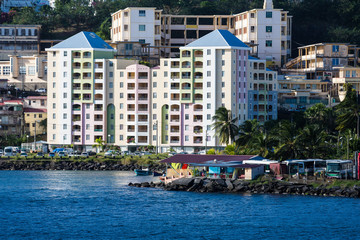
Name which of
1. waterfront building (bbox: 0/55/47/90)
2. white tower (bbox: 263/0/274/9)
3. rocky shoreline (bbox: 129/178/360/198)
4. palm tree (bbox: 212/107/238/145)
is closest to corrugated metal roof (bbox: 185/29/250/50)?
palm tree (bbox: 212/107/238/145)

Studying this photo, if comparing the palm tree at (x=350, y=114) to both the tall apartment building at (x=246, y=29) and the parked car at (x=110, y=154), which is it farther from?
the tall apartment building at (x=246, y=29)

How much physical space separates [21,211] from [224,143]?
200 feet

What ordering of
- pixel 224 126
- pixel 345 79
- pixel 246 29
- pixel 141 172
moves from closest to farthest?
pixel 141 172 < pixel 224 126 < pixel 345 79 < pixel 246 29

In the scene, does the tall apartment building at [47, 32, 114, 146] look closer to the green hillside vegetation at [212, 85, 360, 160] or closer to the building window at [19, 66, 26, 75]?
the green hillside vegetation at [212, 85, 360, 160]

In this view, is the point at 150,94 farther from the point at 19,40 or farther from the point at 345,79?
the point at 19,40

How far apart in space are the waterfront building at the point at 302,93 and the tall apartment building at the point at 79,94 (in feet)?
121

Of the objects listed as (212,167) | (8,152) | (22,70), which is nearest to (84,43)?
(8,152)

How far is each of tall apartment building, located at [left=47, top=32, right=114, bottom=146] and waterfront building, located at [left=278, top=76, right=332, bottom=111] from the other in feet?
121

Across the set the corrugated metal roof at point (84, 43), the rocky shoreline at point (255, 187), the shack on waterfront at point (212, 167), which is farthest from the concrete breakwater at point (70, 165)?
the rocky shoreline at point (255, 187)

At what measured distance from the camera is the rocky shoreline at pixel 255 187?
104750 mm

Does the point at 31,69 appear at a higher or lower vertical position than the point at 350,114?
higher

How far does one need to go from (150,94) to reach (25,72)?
4142cm

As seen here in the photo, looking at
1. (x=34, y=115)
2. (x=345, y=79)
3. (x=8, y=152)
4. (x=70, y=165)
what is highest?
(x=345, y=79)

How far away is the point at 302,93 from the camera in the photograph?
175375 mm
